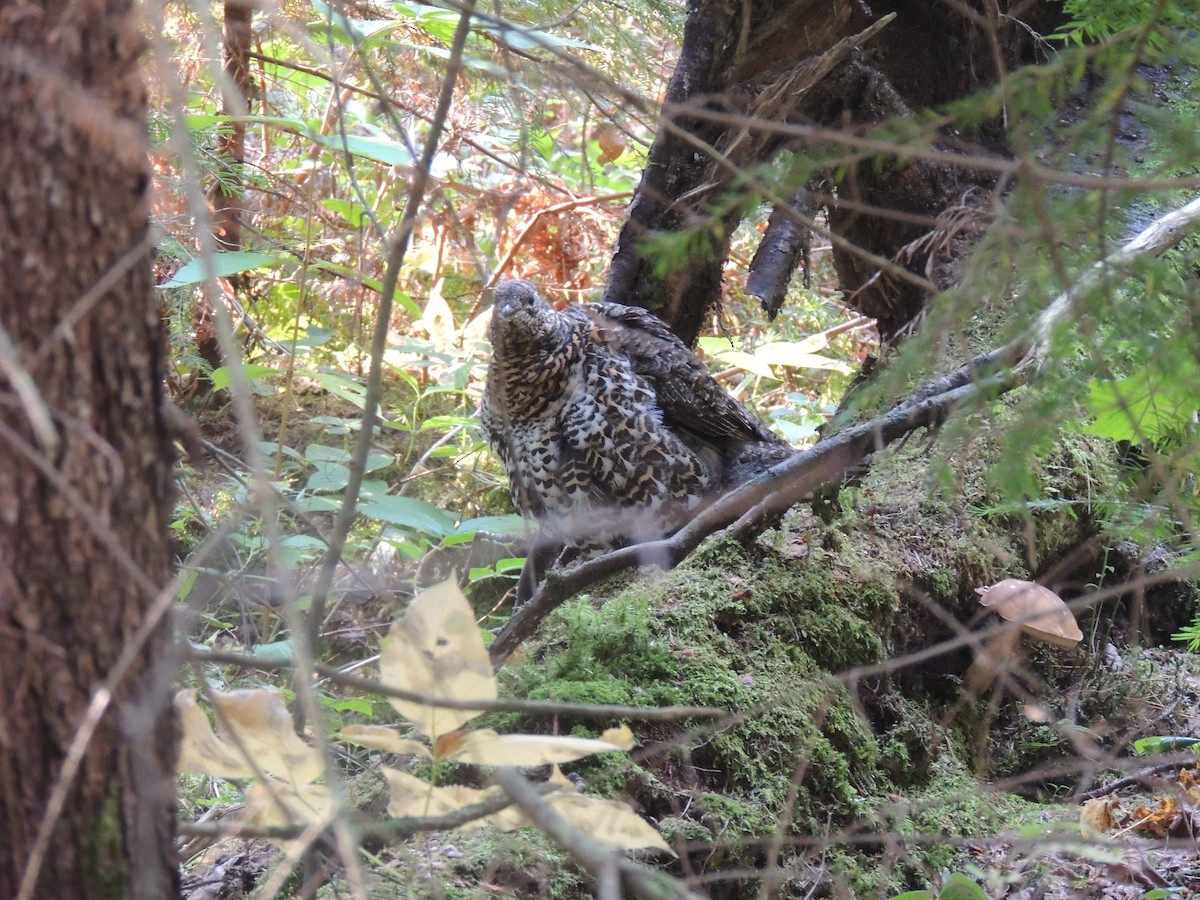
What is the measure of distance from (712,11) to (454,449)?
82.0 inches

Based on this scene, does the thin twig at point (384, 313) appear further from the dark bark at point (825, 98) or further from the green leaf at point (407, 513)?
the dark bark at point (825, 98)

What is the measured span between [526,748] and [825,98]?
3.52m

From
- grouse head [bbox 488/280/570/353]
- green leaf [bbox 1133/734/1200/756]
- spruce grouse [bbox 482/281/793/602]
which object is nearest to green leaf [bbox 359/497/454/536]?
spruce grouse [bbox 482/281/793/602]

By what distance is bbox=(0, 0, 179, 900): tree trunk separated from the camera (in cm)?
94

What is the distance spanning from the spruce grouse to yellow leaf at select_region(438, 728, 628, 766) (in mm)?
2415

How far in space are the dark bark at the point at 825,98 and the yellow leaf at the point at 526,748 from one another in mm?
2670

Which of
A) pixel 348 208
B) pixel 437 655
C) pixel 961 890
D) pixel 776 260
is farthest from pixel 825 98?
pixel 437 655

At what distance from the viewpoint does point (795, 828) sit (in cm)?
217

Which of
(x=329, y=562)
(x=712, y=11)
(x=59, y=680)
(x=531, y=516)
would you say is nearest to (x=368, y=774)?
(x=329, y=562)

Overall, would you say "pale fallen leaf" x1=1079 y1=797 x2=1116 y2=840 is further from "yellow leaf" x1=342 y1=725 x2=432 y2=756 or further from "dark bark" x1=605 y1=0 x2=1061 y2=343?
"dark bark" x1=605 y1=0 x2=1061 y2=343

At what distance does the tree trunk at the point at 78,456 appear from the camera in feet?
3.07

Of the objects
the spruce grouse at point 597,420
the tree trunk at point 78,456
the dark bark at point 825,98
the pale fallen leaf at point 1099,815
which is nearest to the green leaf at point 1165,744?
the pale fallen leaf at point 1099,815

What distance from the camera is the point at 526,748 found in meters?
1.16

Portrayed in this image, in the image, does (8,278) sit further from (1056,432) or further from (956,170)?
(956,170)
